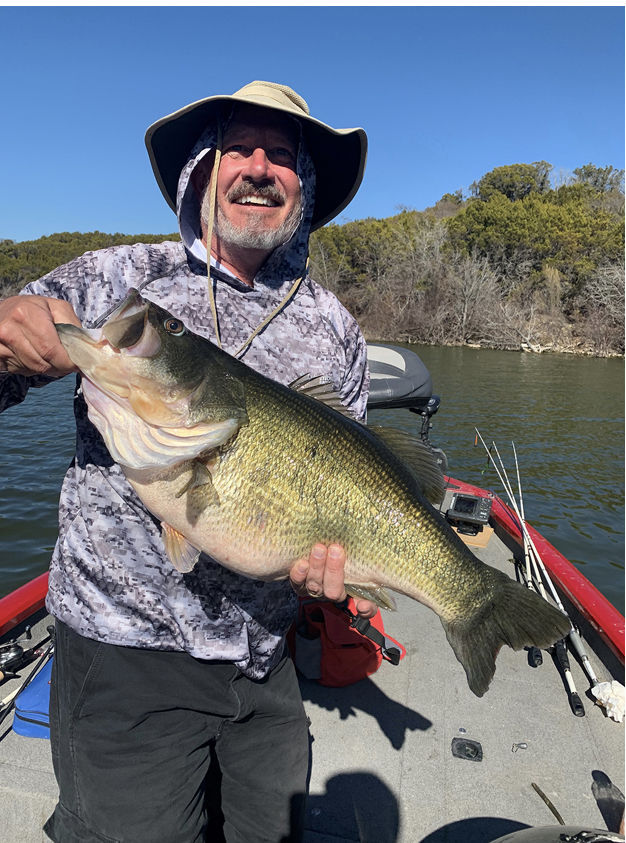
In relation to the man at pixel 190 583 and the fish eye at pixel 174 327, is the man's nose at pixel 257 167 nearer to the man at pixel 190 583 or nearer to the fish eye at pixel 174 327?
the man at pixel 190 583

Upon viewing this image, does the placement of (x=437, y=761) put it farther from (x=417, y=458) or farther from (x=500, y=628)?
(x=417, y=458)

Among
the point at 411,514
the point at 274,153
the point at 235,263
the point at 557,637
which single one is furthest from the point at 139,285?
the point at 557,637

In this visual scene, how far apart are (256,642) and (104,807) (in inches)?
27.9

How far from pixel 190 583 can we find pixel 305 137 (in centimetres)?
202

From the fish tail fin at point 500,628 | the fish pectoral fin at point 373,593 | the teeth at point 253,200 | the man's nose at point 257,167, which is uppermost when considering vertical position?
the man's nose at point 257,167

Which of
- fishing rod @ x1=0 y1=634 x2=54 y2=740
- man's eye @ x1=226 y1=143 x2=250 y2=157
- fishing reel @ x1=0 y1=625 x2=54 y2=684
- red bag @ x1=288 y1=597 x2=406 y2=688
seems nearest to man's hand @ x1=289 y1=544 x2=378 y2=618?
man's eye @ x1=226 y1=143 x2=250 y2=157

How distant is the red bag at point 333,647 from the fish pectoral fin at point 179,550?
2.05 meters

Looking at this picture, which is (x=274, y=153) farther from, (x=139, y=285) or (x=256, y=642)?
(x=256, y=642)

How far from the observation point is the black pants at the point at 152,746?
6.10 feet

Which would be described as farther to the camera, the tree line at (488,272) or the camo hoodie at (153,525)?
the tree line at (488,272)

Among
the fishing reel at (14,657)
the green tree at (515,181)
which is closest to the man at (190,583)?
the fishing reel at (14,657)

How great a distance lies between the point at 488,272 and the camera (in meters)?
39.2

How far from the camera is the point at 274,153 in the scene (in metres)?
2.31

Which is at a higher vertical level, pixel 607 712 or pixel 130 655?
pixel 130 655
